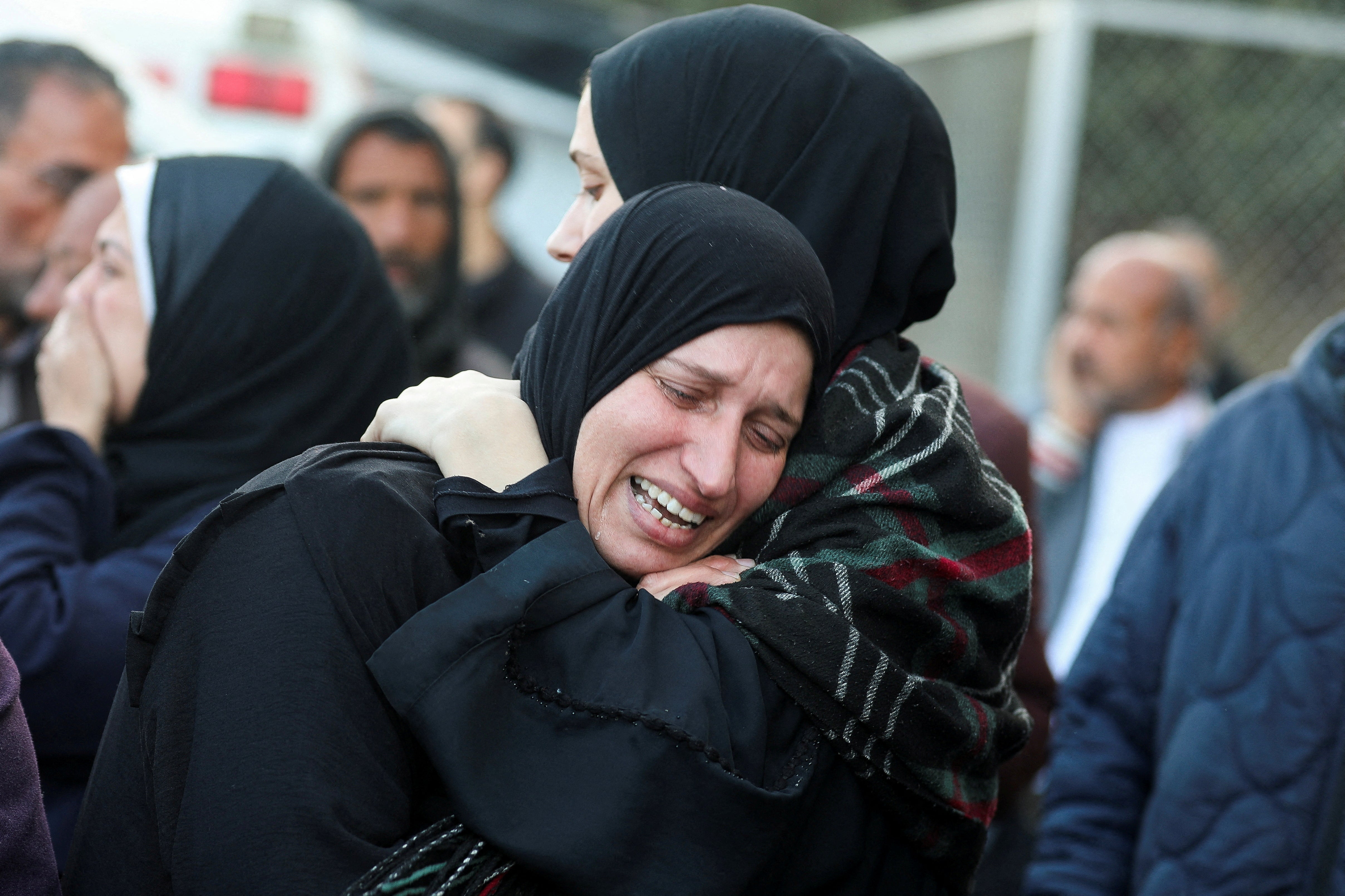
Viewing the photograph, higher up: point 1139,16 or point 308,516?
point 1139,16

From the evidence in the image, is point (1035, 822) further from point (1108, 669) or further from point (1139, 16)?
point (1139, 16)

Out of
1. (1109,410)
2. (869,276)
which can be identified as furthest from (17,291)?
(1109,410)

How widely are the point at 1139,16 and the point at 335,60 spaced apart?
12.6 feet

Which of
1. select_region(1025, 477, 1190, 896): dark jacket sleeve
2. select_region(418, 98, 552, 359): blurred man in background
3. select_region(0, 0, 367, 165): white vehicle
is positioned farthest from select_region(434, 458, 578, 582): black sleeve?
select_region(0, 0, 367, 165): white vehicle

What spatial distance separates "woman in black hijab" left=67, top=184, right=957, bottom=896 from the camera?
56.2 inches

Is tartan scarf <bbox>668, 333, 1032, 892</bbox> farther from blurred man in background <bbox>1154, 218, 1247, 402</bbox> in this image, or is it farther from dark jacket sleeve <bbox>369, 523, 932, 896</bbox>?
blurred man in background <bbox>1154, 218, 1247, 402</bbox>

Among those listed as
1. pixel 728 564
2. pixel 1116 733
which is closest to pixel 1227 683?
pixel 1116 733

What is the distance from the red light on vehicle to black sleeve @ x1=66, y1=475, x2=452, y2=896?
5.55 metres

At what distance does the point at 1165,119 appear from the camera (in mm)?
5535

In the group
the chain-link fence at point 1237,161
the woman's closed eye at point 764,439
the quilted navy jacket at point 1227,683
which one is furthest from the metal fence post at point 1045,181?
the woman's closed eye at point 764,439

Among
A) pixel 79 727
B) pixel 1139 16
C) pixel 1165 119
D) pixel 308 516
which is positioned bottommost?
pixel 79 727

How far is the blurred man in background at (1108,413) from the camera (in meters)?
4.25

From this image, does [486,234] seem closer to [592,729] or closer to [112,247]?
[112,247]

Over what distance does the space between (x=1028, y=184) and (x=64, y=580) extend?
4.23 m
